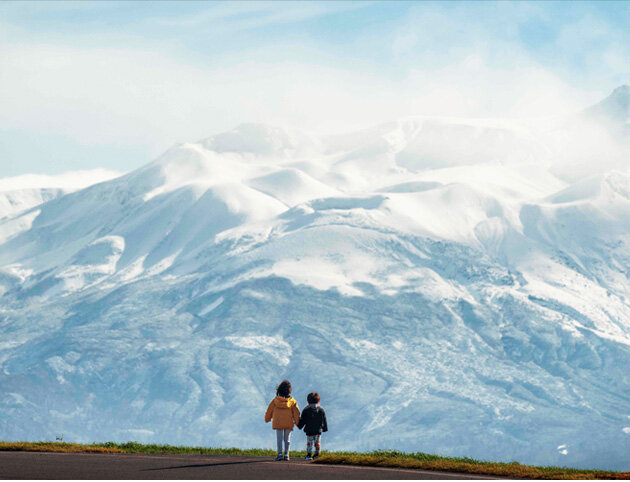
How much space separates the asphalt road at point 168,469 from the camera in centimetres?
3791

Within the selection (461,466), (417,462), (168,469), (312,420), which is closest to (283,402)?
(312,420)

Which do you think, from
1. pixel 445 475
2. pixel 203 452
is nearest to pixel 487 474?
pixel 445 475

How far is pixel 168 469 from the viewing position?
40.6 metres

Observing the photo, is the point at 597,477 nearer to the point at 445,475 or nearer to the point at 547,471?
the point at 547,471

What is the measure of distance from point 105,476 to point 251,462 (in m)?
8.56

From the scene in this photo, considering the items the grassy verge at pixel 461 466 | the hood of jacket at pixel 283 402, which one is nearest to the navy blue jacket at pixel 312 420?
the hood of jacket at pixel 283 402

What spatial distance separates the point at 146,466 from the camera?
1635 inches

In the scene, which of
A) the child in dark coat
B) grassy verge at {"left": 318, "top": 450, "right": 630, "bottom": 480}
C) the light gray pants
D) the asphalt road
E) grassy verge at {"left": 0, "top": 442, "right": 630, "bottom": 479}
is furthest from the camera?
the child in dark coat

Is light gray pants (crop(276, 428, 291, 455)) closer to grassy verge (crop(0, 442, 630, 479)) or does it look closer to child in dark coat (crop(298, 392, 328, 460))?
child in dark coat (crop(298, 392, 328, 460))

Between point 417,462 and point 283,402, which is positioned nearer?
point 417,462

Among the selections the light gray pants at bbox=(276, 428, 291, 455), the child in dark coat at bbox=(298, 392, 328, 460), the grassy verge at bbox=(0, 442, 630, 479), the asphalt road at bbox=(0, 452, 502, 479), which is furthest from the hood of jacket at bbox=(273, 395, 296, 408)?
the grassy verge at bbox=(0, 442, 630, 479)

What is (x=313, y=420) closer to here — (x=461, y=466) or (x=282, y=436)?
(x=282, y=436)

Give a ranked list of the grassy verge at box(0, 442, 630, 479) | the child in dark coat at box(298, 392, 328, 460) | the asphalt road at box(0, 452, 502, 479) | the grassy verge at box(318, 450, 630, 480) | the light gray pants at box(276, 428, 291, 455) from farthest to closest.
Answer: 1. the child in dark coat at box(298, 392, 328, 460)
2. the light gray pants at box(276, 428, 291, 455)
3. the grassy verge at box(0, 442, 630, 479)
4. the grassy verge at box(318, 450, 630, 480)
5. the asphalt road at box(0, 452, 502, 479)

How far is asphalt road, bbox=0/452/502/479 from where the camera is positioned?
37.9m
